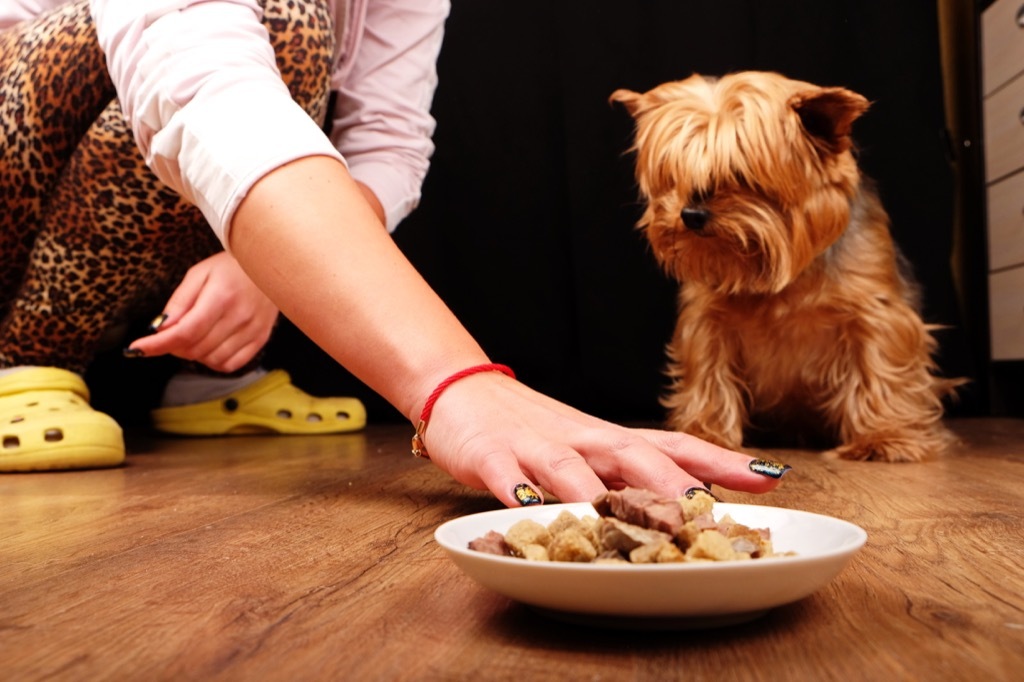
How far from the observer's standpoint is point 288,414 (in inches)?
89.9

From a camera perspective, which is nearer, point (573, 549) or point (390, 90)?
point (573, 549)

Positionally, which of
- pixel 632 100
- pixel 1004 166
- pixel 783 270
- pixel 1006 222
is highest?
pixel 632 100

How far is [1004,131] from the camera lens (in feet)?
7.36

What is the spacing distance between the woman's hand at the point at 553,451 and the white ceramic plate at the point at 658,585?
248 mm

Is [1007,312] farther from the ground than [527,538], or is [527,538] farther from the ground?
[1007,312]

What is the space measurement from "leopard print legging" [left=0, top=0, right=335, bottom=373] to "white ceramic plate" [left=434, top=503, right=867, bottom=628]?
1.24 meters

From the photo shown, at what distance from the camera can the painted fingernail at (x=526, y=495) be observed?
80 cm

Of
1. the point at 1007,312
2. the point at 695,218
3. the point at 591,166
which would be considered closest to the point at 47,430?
the point at 695,218

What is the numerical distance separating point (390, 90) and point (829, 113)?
83 cm

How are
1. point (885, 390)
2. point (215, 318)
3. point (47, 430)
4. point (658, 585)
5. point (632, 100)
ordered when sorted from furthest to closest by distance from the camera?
point (632, 100)
point (885, 390)
point (47, 430)
point (215, 318)
point (658, 585)

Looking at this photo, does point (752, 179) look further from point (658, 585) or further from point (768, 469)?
point (658, 585)

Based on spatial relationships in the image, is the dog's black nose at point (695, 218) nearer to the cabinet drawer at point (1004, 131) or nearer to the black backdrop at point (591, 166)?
the black backdrop at point (591, 166)

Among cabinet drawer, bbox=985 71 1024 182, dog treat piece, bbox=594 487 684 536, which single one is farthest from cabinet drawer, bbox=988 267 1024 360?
dog treat piece, bbox=594 487 684 536

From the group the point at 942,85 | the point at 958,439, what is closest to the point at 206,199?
the point at 958,439
